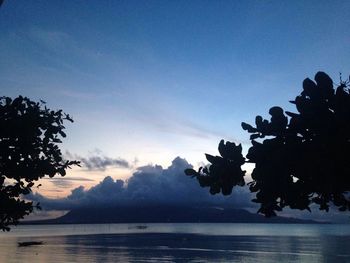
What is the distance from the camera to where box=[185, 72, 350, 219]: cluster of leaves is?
17.7ft

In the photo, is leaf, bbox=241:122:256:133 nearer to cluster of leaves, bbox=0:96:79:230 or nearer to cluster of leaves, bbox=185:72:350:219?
cluster of leaves, bbox=185:72:350:219

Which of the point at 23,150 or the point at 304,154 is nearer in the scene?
the point at 304,154

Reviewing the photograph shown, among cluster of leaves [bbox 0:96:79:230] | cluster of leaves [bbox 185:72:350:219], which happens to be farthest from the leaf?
cluster of leaves [bbox 0:96:79:230]

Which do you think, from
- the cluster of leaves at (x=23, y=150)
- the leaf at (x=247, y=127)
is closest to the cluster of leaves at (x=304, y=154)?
the leaf at (x=247, y=127)

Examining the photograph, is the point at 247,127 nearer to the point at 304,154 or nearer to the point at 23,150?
the point at 304,154

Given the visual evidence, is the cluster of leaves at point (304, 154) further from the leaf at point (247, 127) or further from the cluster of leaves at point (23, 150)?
the cluster of leaves at point (23, 150)

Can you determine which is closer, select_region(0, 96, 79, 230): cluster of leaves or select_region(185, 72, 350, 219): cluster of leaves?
select_region(185, 72, 350, 219): cluster of leaves

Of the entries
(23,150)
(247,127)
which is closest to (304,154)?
(247,127)

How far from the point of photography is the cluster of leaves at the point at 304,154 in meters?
5.39

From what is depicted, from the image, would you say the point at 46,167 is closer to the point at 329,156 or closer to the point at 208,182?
the point at 208,182

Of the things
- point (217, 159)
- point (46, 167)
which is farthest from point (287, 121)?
point (46, 167)

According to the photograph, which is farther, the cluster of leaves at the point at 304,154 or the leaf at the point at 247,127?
the leaf at the point at 247,127

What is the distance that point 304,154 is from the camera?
5.64 metres

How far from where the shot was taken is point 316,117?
5574 mm
